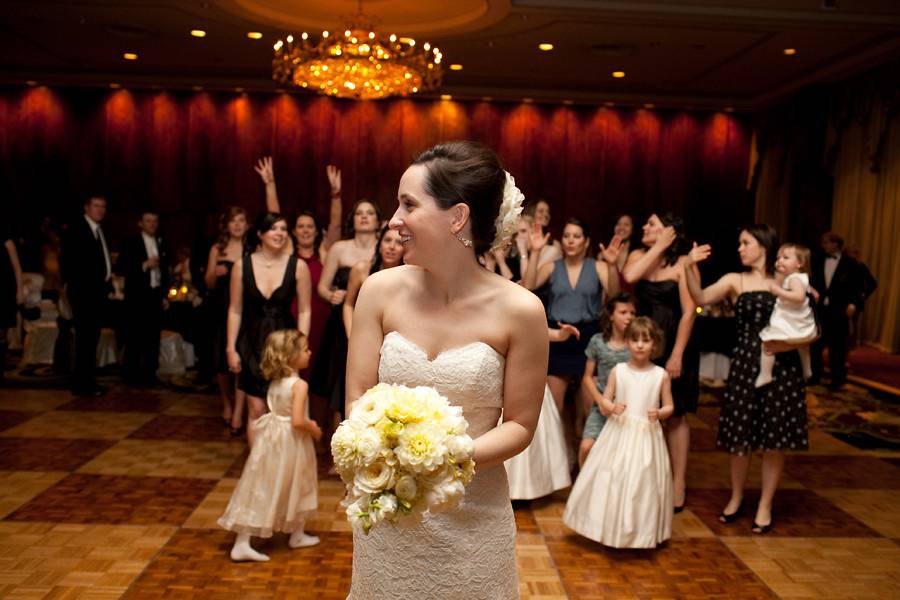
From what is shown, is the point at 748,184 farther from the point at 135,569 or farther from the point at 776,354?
the point at 135,569

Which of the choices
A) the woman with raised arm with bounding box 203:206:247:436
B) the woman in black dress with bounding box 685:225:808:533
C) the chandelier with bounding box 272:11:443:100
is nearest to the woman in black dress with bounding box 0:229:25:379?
the woman with raised arm with bounding box 203:206:247:436

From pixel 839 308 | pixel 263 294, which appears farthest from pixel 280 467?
pixel 839 308

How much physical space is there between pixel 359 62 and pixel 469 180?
7.05 m

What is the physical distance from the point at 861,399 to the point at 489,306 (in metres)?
7.49

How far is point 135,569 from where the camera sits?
12.4ft

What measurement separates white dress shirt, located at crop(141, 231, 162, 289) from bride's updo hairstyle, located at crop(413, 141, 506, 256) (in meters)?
6.54

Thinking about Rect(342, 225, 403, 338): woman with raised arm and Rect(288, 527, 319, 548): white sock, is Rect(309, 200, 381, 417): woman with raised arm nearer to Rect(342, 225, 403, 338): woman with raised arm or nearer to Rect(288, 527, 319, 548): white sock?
Rect(342, 225, 403, 338): woman with raised arm

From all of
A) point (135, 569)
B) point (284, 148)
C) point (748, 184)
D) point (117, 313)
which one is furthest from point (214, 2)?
point (748, 184)

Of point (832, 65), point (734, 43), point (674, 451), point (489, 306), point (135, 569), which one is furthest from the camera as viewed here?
point (832, 65)

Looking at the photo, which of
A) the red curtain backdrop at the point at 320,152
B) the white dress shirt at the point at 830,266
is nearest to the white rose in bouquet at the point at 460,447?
the white dress shirt at the point at 830,266

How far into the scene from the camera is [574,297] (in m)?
5.18

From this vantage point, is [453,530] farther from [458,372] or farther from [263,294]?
[263,294]

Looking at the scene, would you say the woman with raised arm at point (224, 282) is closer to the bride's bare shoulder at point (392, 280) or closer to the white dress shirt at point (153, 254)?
the white dress shirt at point (153, 254)

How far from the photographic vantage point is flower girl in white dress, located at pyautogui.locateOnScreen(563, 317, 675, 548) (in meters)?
4.09
